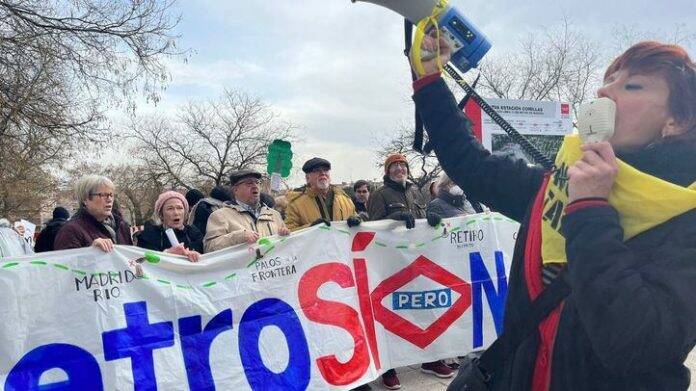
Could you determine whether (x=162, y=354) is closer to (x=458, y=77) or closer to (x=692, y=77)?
A: (x=458, y=77)

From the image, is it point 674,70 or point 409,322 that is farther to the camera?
point 409,322

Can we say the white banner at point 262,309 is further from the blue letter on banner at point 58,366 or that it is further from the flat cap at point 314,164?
the flat cap at point 314,164

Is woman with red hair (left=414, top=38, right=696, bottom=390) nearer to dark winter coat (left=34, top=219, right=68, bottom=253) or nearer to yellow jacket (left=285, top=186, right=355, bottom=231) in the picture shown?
yellow jacket (left=285, top=186, right=355, bottom=231)

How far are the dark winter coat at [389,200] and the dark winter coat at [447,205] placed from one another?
0.25 m

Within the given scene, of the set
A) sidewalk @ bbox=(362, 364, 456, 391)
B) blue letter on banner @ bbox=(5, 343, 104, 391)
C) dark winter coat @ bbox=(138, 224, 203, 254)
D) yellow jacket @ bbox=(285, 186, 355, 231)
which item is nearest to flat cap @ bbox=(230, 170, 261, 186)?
yellow jacket @ bbox=(285, 186, 355, 231)

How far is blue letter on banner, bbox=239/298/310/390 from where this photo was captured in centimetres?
348

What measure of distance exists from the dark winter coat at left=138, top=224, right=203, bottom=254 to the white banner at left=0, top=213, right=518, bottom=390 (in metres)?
0.83

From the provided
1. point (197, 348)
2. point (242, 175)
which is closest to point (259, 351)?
point (197, 348)

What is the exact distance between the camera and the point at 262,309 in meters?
3.63

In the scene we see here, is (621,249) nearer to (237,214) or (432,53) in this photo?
(432,53)

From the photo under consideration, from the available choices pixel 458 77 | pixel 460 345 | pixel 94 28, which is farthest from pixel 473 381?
pixel 94 28

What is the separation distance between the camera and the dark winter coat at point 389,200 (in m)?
5.30

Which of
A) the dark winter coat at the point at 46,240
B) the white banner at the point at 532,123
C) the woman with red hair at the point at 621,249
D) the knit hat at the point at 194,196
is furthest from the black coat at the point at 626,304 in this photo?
the knit hat at the point at 194,196

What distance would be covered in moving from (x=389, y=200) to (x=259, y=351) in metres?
2.34
